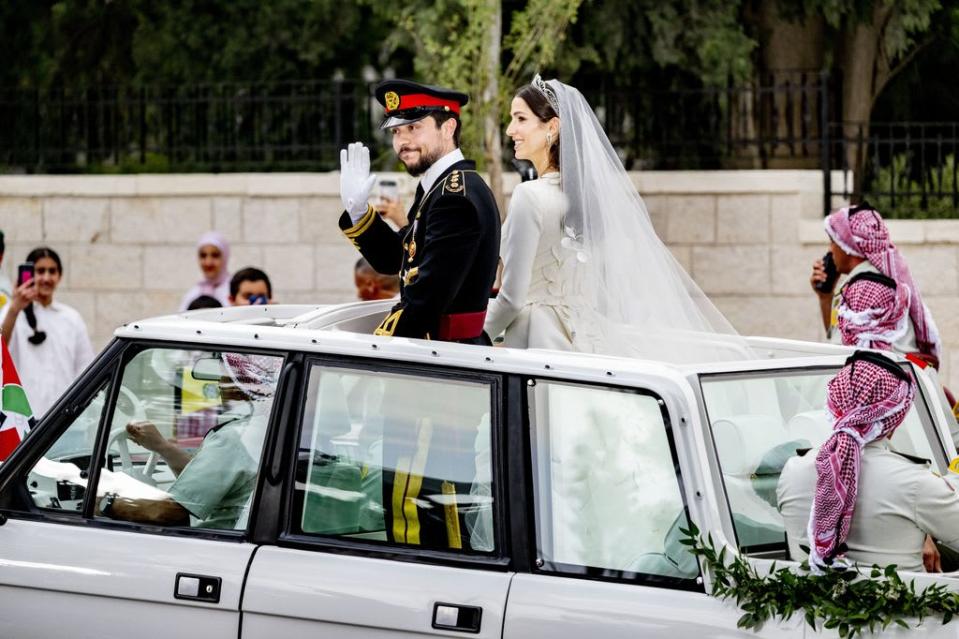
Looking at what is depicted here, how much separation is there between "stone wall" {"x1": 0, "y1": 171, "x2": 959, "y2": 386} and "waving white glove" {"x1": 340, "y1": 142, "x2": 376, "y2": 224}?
7.87 meters

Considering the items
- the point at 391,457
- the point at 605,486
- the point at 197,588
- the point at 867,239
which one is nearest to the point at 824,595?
the point at 605,486

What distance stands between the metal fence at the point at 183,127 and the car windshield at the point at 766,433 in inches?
384

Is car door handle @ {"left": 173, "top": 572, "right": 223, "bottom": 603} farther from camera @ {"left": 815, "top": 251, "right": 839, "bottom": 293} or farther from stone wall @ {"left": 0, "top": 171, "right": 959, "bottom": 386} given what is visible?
stone wall @ {"left": 0, "top": 171, "right": 959, "bottom": 386}

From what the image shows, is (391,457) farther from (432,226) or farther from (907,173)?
(907,173)

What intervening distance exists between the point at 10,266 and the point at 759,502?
37.5ft

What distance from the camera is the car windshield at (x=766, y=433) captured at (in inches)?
178

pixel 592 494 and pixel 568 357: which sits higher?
pixel 568 357

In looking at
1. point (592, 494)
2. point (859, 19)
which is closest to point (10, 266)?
point (859, 19)

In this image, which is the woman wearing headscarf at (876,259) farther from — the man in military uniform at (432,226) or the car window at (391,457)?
the car window at (391,457)

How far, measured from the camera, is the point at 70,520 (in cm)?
448

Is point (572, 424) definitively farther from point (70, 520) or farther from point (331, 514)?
point (70, 520)

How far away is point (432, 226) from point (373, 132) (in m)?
9.95

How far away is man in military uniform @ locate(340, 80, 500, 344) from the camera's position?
477 centimetres

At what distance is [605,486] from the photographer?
4070 millimetres
